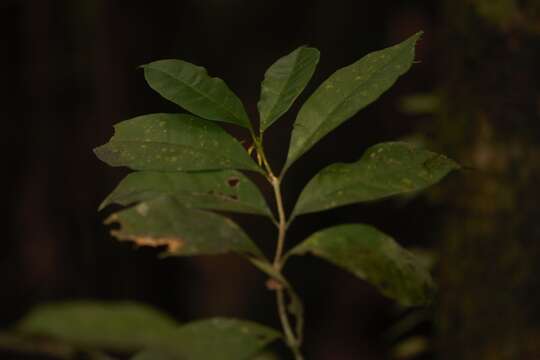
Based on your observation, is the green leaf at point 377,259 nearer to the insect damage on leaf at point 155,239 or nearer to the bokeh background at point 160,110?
the insect damage on leaf at point 155,239

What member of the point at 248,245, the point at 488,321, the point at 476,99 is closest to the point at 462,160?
the point at 476,99

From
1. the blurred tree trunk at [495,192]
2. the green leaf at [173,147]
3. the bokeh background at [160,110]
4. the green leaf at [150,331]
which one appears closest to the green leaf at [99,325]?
the green leaf at [150,331]

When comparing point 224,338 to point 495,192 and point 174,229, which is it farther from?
point 495,192

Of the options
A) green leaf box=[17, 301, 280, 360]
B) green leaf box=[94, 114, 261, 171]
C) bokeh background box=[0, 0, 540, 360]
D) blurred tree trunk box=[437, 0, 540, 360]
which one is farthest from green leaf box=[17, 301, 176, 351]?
bokeh background box=[0, 0, 540, 360]

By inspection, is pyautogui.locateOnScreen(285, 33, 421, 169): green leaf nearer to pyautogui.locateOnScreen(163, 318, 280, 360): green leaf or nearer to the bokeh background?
pyautogui.locateOnScreen(163, 318, 280, 360): green leaf

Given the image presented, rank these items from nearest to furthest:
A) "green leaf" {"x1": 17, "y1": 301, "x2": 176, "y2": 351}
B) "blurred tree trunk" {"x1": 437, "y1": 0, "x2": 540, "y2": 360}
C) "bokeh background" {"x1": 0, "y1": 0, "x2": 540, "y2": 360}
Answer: "green leaf" {"x1": 17, "y1": 301, "x2": 176, "y2": 351} → "blurred tree trunk" {"x1": 437, "y1": 0, "x2": 540, "y2": 360} → "bokeh background" {"x1": 0, "y1": 0, "x2": 540, "y2": 360}
